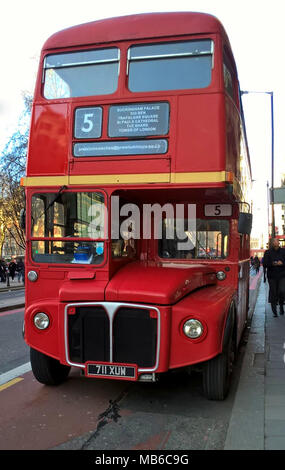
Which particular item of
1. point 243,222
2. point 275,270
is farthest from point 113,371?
point 275,270

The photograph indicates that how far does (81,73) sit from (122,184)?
149 centimetres

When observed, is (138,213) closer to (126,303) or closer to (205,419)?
(126,303)

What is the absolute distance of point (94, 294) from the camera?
425 centimetres

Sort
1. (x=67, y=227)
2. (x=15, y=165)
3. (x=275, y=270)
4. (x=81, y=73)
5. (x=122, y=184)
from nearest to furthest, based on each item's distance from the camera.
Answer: (x=122, y=184) < (x=67, y=227) < (x=81, y=73) < (x=275, y=270) < (x=15, y=165)

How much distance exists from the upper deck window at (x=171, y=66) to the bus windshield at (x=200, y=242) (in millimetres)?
1837

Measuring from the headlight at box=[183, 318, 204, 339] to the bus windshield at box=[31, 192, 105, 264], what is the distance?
3.88 ft

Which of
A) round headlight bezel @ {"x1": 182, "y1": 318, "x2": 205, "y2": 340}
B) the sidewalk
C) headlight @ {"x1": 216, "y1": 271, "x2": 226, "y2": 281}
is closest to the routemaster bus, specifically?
round headlight bezel @ {"x1": 182, "y1": 318, "x2": 205, "y2": 340}

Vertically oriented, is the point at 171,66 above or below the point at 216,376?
above

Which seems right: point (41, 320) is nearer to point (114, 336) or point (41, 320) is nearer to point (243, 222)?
point (114, 336)

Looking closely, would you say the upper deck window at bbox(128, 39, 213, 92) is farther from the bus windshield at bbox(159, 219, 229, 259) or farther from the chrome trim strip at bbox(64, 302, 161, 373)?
the chrome trim strip at bbox(64, 302, 161, 373)

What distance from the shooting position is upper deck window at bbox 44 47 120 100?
16.1 ft

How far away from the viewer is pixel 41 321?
4.45 m

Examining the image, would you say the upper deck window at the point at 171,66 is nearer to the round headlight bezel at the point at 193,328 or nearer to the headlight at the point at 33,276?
the headlight at the point at 33,276

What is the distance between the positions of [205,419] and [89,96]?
3666mm
